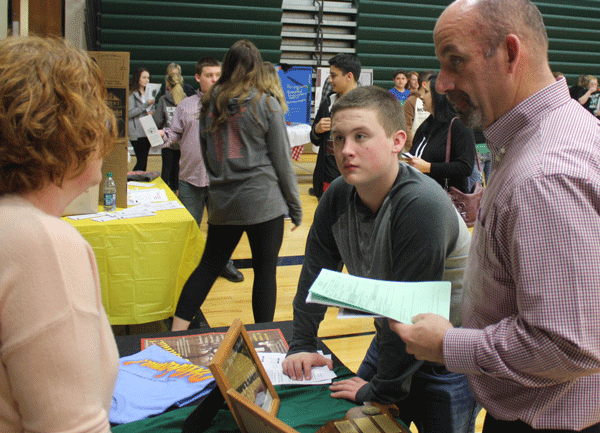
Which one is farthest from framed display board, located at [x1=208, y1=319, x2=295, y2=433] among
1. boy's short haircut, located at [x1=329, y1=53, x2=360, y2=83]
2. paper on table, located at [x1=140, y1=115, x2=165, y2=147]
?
paper on table, located at [x1=140, y1=115, x2=165, y2=147]

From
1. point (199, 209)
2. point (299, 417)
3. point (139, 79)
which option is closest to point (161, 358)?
point (299, 417)

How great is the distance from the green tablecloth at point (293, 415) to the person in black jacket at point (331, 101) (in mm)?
2667

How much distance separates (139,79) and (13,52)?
5.99 metres

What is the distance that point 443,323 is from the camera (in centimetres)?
103

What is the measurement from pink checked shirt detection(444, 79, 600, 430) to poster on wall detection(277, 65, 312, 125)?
843cm

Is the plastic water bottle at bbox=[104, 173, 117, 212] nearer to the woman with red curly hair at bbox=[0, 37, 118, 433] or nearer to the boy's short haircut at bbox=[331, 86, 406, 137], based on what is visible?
the boy's short haircut at bbox=[331, 86, 406, 137]

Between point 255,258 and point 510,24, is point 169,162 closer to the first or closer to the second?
point 255,258

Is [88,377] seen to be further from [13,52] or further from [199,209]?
[199,209]

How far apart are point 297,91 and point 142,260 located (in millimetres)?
7155

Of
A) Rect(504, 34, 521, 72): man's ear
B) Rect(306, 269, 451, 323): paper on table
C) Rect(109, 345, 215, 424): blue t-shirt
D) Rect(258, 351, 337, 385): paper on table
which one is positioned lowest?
Rect(109, 345, 215, 424): blue t-shirt

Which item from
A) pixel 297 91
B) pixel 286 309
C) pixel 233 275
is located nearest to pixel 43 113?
pixel 286 309

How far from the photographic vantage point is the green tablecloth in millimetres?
1227

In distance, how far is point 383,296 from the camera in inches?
42.8

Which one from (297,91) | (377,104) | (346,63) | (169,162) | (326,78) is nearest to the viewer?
(377,104)
